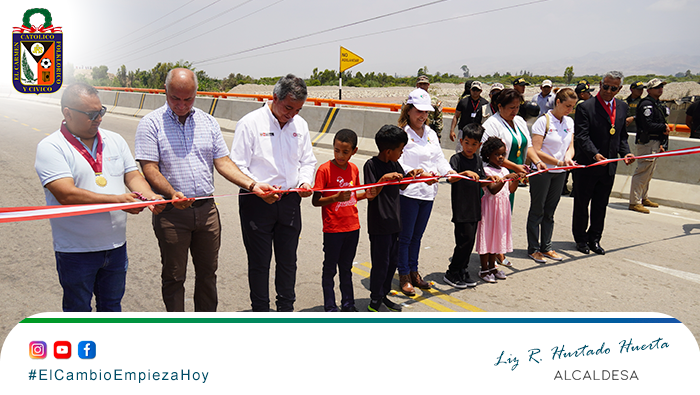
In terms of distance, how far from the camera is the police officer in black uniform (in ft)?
27.3

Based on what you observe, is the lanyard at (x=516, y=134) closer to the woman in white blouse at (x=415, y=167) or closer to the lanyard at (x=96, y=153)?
the woman in white blouse at (x=415, y=167)

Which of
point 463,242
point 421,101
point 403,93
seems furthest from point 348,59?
point 403,93

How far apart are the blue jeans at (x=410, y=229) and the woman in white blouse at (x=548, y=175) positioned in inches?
74.6

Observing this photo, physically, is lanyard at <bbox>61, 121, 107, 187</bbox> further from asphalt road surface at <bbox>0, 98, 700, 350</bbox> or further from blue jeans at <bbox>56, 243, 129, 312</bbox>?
asphalt road surface at <bbox>0, 98, 700, 350</bbox>

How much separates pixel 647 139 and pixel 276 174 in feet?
25.0

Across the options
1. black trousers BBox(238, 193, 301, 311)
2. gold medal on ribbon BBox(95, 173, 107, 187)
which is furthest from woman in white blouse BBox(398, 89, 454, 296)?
gold medal on ribbon BBox(95, 173, 107, 187)

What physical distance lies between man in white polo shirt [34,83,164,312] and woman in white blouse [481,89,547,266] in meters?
3.83

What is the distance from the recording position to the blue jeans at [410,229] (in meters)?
5.00
